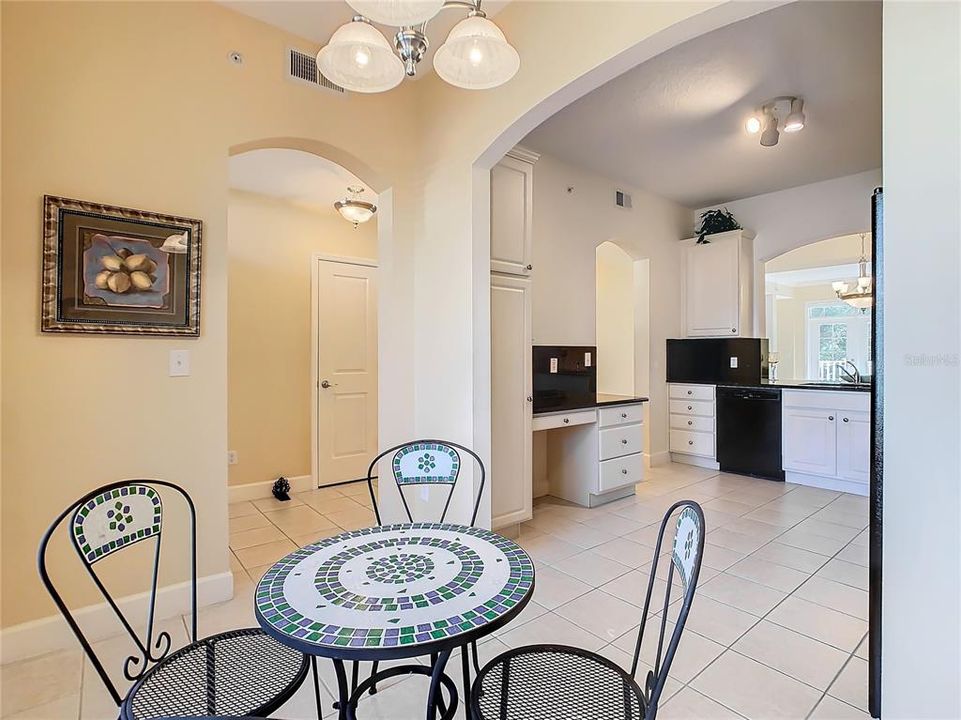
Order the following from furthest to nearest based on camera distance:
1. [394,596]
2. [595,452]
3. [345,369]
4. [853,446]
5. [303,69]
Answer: [345,369], [853,446], [595,452], [303,69], [394,596]

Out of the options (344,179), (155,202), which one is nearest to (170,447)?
(155,202)

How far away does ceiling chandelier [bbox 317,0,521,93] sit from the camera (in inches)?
59.7

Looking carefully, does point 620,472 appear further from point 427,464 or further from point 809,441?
point 427,464

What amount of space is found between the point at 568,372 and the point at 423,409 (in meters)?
1.35

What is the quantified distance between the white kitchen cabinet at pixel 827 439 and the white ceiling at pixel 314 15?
410cm

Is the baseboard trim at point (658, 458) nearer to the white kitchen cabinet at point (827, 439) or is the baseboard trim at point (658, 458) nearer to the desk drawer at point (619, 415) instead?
the white kitchen cabinet at point (827, 439)

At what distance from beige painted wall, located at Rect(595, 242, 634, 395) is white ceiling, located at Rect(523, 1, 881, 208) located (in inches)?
36.4

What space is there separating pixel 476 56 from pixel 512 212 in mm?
1629

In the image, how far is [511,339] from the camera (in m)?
3.17

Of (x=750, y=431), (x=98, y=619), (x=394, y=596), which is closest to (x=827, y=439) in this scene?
(x=750, y=431)

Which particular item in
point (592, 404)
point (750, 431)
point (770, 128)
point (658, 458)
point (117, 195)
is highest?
point (770, 128)

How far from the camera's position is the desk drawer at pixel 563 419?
11.3 feet

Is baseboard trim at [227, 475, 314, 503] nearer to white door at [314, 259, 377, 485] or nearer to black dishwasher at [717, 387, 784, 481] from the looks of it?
white door at [314, 259, 377, 485]

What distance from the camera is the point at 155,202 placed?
227 cm
